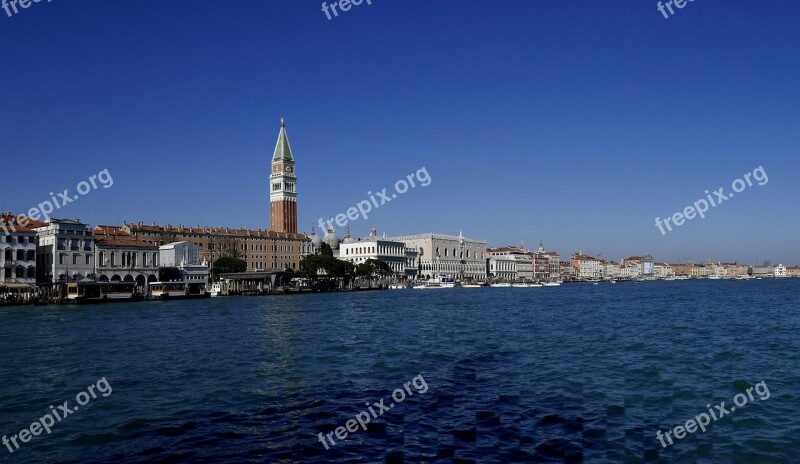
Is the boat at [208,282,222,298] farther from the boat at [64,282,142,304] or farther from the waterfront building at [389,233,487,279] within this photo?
the waterfront building at [389,233,487,279]

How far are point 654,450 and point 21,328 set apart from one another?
29.2 metres

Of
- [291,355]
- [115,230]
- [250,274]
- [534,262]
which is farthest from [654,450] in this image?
[534,262]

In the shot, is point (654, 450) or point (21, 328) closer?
point (654, 450)

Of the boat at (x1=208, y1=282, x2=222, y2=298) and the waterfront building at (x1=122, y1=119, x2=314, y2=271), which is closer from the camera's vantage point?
the boat at (x1=208, y1=282, x2=222, y2=298)

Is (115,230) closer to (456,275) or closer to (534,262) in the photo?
(456,275)

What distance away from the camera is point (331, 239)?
131875 millimetres

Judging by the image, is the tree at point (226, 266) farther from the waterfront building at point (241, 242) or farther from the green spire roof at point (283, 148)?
the green spire roof at point (283, 148)

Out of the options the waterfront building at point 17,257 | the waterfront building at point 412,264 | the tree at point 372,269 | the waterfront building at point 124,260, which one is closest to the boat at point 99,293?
the waterfront building at point 17,257

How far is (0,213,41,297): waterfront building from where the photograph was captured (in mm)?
56344

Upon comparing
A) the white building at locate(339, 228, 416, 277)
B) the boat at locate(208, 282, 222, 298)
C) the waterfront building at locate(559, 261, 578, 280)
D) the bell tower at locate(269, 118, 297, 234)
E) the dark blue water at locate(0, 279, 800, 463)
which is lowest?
the dark blue water at locate(0, 279, 800, 463)

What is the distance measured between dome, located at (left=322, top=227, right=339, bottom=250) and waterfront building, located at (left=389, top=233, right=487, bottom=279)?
13.6m

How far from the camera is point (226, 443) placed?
981 cm

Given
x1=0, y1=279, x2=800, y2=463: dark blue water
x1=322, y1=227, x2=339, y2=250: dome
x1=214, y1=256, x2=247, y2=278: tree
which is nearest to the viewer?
x1=0, y1=279, x2=800, y2=463: dark blue water

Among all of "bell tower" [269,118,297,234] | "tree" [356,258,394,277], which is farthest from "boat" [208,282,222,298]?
"bell tower" [269,118,297,234]
